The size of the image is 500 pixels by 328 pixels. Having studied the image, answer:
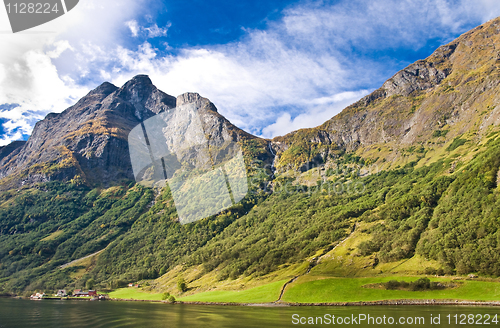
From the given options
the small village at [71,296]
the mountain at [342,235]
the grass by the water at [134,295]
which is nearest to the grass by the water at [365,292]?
the mountain at [342,235]

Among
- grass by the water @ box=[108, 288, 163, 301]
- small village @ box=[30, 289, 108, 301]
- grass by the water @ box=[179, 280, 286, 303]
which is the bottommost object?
grass by the water @ box=[108, 288, 163, 301]

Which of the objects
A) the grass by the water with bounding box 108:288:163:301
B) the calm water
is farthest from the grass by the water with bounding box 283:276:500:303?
the grass by the water with bounding box 108:288:163:301

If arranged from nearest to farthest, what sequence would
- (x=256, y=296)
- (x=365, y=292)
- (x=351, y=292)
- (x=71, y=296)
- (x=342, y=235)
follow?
(x=365, y=292)
(x=351, y=292)
(x=256, y=296)
(x=342, y=235)
(x=71, y=296)

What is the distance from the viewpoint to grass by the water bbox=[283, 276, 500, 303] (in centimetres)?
5267

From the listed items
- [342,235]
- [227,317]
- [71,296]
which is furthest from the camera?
[71,296]

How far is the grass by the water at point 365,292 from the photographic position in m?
52.7

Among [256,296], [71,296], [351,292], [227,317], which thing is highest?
[227,317]

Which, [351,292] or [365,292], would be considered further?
[351,292]

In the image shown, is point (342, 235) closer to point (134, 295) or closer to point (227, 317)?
point (227, 317)

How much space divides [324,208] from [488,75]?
14432 cm

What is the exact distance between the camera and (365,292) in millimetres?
61156

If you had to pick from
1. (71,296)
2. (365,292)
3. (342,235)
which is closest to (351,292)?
(365,292)

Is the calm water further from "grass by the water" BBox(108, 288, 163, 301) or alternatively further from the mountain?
"grass by the water" BBox(108, 288, 163, 301)

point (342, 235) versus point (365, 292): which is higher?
point (342, 235)
